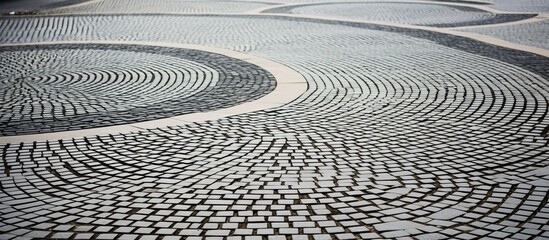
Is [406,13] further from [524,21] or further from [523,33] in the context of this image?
[523,33]

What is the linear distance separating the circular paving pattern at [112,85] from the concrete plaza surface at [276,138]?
0.13 ft

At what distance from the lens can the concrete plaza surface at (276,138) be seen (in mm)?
4641

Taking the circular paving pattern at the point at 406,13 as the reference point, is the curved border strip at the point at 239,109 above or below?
below

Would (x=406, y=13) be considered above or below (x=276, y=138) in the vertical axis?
above

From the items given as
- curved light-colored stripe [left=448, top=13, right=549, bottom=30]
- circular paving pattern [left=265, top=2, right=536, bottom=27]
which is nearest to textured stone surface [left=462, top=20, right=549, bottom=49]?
curved light-colored stripe [left=448, top=13, right=549, bottom=30]

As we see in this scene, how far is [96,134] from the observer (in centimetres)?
689

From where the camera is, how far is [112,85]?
961 centimetres

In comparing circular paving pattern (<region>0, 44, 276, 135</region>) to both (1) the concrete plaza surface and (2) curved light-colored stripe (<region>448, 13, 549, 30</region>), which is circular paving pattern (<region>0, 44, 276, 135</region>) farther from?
(2) curved light-colored stripe (<region>448, 13, 549, 30</region>)

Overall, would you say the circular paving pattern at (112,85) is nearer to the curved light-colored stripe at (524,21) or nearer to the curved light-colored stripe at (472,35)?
the curved light-colored stripe at (472,35)

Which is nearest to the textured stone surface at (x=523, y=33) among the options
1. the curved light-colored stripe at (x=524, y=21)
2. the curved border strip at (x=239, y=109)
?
the curved light-colored stripe at (x=524, y=21)

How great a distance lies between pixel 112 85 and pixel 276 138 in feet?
12.9

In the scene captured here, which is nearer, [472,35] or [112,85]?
[112,85]

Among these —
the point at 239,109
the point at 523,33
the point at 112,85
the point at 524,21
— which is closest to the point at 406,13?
the point at 524,21

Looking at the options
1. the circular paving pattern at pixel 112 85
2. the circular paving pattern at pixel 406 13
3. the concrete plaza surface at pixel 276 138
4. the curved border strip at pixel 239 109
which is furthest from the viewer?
the circular paving pattern at pixel 406 13
